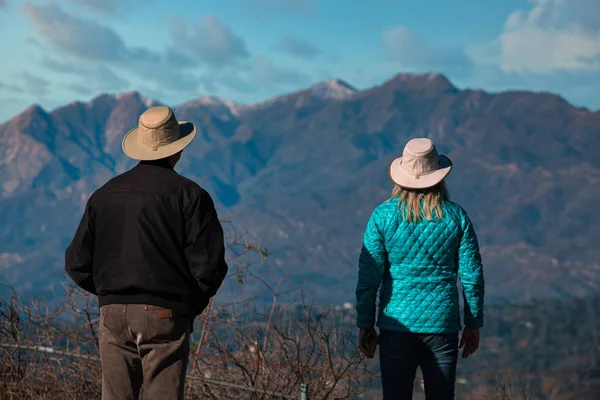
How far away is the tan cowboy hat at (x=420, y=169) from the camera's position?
429 cm

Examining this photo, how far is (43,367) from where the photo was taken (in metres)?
6.56

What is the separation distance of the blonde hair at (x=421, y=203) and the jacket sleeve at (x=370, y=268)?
0.48 feet

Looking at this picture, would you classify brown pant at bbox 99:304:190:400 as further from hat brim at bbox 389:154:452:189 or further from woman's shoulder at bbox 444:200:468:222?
woman's shoulder at bbox 444:200:468:222

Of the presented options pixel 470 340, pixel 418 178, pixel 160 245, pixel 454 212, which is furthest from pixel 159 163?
pixel 470 340

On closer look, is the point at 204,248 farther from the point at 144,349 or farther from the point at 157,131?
the point at 157,131

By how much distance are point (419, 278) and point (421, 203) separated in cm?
36

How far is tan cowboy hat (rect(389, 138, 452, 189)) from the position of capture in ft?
14.1

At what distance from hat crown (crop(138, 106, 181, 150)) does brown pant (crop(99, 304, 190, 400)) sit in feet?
2.42

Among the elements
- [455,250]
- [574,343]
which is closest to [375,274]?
[455,250]

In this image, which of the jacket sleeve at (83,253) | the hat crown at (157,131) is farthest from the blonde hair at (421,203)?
the jacket sleeve at (83,253)

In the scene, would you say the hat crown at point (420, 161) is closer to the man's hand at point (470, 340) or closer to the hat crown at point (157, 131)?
the man's hand at point (470, 340)

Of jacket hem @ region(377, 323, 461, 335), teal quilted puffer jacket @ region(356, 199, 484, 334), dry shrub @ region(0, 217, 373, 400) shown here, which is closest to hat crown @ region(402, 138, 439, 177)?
teal quilted puffer jacket @ region(356, 199, 484, 334)

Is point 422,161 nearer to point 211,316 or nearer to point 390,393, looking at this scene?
point 390,393

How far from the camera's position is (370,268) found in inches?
169
